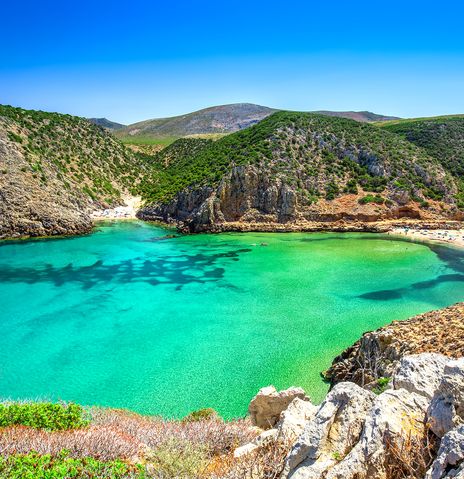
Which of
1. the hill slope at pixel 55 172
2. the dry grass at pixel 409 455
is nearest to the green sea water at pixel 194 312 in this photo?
the hill slope at pixel 55 172

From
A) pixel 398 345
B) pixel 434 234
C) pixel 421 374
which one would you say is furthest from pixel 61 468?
pixel 434 234

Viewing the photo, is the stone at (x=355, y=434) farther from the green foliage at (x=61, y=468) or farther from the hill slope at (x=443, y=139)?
the hill slope at (x=443, y=139)

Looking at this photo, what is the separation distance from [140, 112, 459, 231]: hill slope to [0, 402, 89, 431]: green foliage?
166ft

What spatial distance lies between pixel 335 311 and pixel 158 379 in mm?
12888

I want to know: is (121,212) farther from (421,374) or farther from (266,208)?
(421,374)

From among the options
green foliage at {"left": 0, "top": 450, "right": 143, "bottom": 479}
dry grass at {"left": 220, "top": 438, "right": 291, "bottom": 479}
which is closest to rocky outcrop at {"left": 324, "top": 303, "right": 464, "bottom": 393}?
dry grass at {"left": 220, "top": 438, "right": 291, "bottom": 479}

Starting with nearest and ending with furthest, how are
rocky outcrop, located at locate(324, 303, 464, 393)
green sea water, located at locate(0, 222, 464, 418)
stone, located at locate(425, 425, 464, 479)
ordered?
stone, located at locate(425, 425, 464, 479), rocky outcrop, located at locate(324, 303, 464, 393), green sea water, located at locate(0, 222, 464, 418)

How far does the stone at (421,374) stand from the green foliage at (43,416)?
735 cm

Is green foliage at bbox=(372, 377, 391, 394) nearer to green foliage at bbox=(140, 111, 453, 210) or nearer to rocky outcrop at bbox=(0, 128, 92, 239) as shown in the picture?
rocky outcrop at bbox=(0, 128, 92, 239)

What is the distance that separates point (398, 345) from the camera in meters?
13.4

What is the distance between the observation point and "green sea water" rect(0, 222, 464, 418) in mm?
17734

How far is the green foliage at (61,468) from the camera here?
258 inches

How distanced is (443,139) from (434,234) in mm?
51481

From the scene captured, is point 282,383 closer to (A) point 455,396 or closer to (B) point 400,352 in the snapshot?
(B) point 400,352
